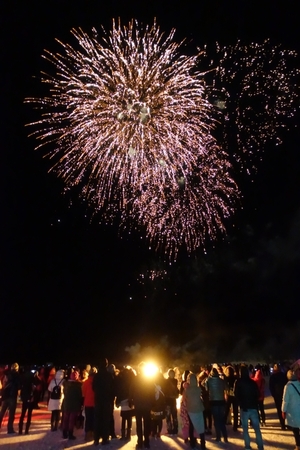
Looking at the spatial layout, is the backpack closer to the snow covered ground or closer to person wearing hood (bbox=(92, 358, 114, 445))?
the snow covered ground

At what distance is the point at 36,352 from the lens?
167 feet

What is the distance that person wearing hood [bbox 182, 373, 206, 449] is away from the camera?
9.44 meters

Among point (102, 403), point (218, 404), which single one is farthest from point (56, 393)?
point (218, 404)

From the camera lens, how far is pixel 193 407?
966 centimetres

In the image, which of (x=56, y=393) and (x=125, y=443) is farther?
(x=56, y=393)

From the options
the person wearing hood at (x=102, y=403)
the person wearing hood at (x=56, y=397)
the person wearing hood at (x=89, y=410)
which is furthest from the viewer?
the person wearing hood at (x=56, y=397)

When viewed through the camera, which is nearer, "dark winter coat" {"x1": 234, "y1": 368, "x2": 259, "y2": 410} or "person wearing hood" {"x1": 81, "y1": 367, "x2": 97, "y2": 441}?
"dark winter coat" {"x1": 234, "y1": 368, "x2": 259, "y2": 410}

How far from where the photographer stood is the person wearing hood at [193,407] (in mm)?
9438

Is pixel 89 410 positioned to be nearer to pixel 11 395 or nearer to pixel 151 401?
pixel 151 401

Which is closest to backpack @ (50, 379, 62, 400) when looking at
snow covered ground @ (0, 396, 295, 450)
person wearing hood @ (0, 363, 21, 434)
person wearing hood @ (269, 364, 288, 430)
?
snow covered ground @ (0, 396, 295, 450)

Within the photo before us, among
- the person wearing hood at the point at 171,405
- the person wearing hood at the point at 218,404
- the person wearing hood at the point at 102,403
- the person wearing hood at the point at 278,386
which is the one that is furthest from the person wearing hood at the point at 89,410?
the person wearing hood at the point at 278,386

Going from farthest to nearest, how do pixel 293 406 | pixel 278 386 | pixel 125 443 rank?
pixel 278 386
pixel 125 443
pixel 293 406

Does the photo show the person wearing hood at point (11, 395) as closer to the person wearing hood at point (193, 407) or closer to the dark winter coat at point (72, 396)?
the dark winter coat at point (72, 396)

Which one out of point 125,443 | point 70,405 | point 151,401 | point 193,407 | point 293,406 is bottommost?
point 125,443
